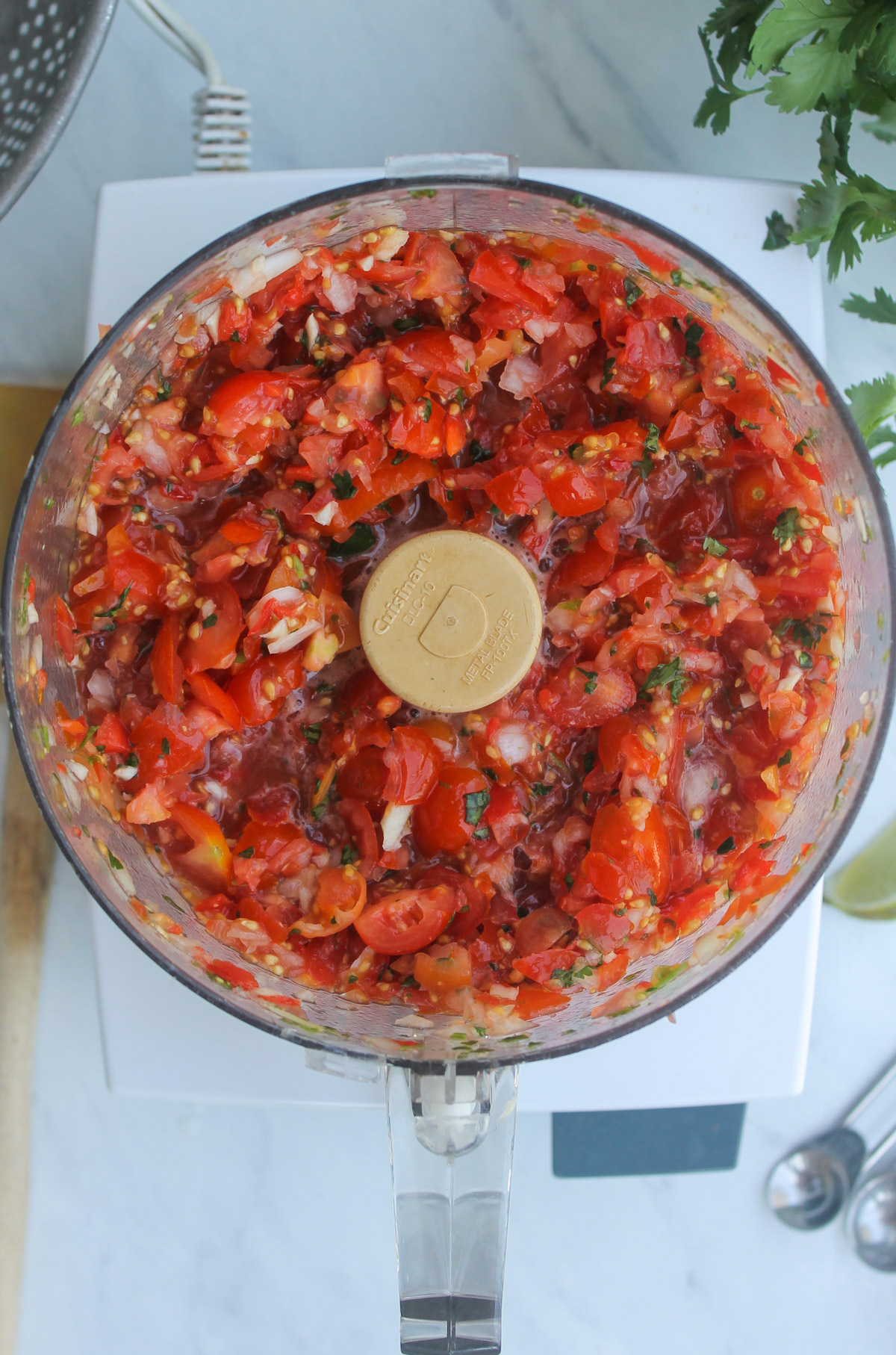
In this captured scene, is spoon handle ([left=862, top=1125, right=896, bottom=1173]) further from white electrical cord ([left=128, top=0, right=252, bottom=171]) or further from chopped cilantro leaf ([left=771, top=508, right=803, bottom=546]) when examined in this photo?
white electrical cord ([left=128, top=0, right=252, bottom=171])

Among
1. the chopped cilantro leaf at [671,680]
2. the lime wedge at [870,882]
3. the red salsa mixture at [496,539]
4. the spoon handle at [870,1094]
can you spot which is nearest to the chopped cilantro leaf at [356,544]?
the red salsa mixture at [496,539]

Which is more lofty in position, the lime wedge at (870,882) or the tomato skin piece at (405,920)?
the lime wedge at (870,882)

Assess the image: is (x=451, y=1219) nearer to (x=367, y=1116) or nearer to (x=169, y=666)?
(x=367, y=1116)

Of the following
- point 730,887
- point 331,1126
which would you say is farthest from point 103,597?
point 331,1126

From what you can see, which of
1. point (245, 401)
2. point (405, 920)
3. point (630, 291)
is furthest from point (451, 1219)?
point (630, 291)

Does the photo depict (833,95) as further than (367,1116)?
No

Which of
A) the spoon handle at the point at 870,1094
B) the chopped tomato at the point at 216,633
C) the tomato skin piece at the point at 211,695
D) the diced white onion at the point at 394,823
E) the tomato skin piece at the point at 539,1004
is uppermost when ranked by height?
the chopped tomato at the point at 216,633

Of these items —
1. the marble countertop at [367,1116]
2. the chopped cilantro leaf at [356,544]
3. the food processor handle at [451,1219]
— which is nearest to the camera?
the food processor handle at [451,1219]

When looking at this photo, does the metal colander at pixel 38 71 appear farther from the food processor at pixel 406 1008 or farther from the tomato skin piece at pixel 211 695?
the tomato skin piece at pixel 211 695

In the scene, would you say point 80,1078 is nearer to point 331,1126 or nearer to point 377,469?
point 331,1126
